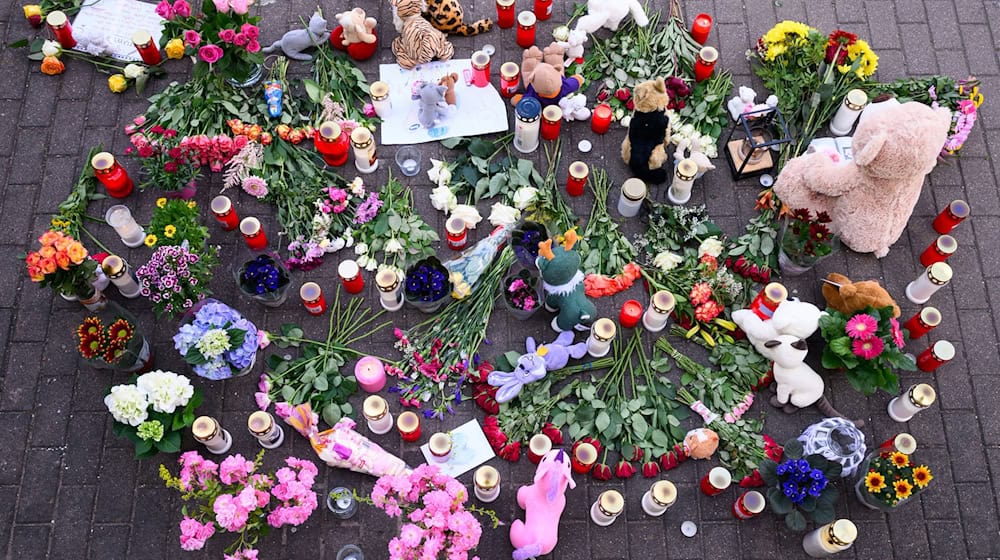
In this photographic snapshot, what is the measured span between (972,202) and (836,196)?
969mm

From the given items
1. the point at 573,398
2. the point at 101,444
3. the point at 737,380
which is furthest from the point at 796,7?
the point at 101,444

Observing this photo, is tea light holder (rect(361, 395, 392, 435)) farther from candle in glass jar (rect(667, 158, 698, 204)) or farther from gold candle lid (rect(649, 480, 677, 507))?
candle in glass jar (rect(667, 158, 698, 204))

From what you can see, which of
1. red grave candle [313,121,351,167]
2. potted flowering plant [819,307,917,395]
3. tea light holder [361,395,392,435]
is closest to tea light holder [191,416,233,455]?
tea light holder [361,395,392,435]

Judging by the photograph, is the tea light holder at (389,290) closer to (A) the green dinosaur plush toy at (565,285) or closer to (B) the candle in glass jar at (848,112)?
(A) the green dinosaur plush toy at (565,285)

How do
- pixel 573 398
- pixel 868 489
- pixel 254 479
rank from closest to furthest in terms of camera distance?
pixel 254 479 < pixel 868 489 < pixel 573 398

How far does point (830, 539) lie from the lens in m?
3.53

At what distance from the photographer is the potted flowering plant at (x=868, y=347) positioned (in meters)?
3.72

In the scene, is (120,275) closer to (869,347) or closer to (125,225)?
(125,225)

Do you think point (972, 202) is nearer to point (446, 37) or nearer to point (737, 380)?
point (737, 380)

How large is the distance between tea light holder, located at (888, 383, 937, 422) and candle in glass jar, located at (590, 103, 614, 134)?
2007mm

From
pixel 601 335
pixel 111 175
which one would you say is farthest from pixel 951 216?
pixel 111 175

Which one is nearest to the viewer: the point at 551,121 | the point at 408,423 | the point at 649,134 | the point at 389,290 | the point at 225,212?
the point at 408,423

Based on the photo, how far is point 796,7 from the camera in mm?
4926

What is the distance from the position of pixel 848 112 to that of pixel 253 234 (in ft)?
10.4
